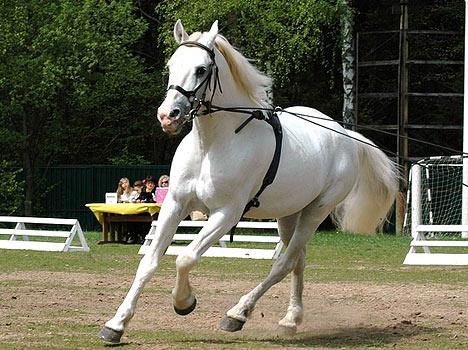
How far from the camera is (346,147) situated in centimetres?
1122

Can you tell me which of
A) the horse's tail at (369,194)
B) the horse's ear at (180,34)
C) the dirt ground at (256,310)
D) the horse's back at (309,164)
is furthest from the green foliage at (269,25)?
the horse's ear at (180,34)

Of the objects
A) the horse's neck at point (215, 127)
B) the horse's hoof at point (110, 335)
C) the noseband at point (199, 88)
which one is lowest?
the horse's hoof at point (110, 335)

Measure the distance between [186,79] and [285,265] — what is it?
2.19 metres

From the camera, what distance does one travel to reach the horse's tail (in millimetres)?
11859

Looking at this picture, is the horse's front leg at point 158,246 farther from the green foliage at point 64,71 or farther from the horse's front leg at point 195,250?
the green foliage at point 64,71

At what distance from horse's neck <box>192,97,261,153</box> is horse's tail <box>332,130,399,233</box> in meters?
2.29

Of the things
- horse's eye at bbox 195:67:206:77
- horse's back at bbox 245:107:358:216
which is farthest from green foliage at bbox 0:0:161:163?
horse's eye at bbox 195:67:206:77

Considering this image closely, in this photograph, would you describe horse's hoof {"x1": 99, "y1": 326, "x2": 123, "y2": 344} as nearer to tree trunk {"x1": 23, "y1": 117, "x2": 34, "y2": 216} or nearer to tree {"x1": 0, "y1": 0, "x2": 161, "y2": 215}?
tree {"x1": 0, "y1": 0, "x2": 161, "y2": 215}

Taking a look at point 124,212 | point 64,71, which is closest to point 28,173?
point 64,71

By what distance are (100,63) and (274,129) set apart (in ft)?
74.1

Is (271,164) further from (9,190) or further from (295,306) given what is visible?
(9,190)

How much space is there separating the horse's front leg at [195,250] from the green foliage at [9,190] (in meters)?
22.3

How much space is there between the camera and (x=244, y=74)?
983cm

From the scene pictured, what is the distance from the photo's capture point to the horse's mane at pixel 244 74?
9688mm
